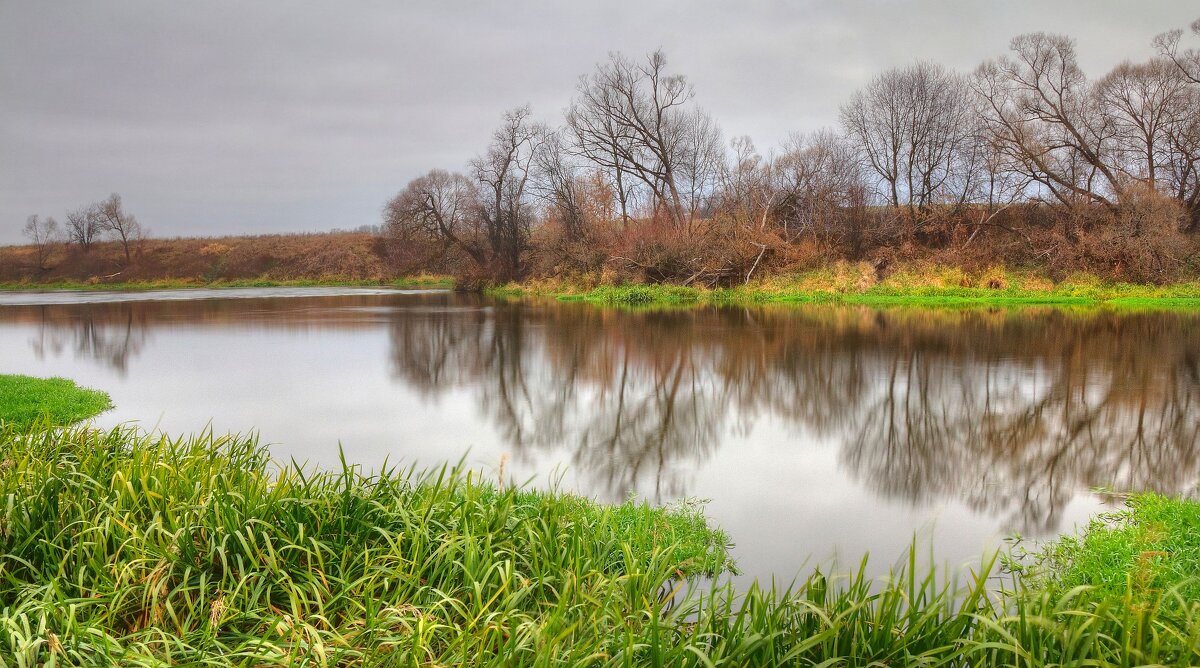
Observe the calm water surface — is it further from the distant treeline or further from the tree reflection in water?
the distant treeline

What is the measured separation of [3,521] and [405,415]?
5832 mm

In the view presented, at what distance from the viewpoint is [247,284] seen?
64250 mm

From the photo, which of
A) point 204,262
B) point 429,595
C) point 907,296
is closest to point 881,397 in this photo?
point 429,595

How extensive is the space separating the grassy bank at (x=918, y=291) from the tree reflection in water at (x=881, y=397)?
6.24 meters

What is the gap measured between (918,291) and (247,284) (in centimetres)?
5605

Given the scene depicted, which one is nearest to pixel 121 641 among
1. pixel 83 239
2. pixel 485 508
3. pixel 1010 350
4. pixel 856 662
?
pixel 485 508

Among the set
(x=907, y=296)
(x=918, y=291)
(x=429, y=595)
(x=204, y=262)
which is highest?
(x=204, y=262)

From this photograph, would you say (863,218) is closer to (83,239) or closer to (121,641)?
(121,641)

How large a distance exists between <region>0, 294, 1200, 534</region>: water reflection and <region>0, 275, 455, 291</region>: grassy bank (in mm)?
38232

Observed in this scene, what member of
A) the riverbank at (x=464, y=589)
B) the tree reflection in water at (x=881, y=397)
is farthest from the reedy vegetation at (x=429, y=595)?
the tree reflection in water at (x=881, y=397)

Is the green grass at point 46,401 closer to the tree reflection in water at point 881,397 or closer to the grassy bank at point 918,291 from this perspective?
the tree reflection in water at point 881,397

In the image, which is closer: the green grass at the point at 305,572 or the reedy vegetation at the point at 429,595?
the reedy vegetation at the point at 429,595

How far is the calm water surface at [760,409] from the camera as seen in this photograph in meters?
6.48

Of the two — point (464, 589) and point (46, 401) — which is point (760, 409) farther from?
point (46, 401)
